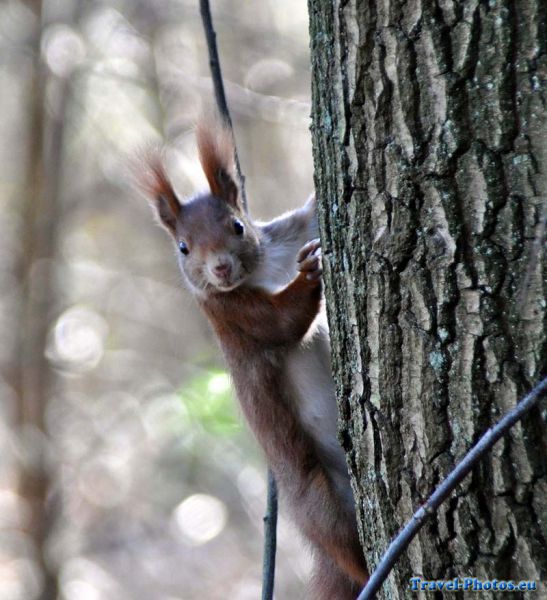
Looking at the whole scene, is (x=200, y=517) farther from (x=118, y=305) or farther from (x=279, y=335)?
(x=279, y=335)

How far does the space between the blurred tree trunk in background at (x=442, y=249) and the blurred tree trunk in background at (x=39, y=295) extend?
4.15 metres

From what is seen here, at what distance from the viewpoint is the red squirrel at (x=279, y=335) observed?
2.39 metres

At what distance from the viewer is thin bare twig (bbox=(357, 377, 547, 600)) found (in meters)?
1.32

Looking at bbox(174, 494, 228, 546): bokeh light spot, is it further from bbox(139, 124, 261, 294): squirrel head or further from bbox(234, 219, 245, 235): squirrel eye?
bbox(234, 219, 245, 235): squirrel eye

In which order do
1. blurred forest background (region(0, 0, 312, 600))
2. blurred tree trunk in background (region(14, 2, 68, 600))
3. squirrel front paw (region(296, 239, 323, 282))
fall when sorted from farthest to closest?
blurred forest background (region(0, 0, 312, 600)) < blurred tree trunk in background (region(14, 2, 68, 600)) < squirrel front paw (region(296, 239, 323, 282))

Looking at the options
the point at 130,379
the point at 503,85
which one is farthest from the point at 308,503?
the point at 130,379

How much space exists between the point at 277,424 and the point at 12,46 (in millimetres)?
3967

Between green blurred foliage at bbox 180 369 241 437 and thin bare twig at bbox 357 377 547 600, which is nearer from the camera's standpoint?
thin bare twig at bbox 357 377 547 600

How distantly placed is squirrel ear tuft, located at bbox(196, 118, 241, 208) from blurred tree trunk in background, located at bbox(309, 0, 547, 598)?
116cm

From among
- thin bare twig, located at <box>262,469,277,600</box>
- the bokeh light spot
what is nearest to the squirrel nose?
thin bare twig, located at <box>262,469,277,600</box>

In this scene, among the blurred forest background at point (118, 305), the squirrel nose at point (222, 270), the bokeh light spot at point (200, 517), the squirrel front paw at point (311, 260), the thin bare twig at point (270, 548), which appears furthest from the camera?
the bokeh light spot at point (200, 517)

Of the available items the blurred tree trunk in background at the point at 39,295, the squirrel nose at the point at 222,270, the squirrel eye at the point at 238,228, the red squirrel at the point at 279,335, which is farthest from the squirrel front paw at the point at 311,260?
the blurred tree trunk in background at the point at 39,295

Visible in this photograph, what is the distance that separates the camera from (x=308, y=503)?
2.42 meters

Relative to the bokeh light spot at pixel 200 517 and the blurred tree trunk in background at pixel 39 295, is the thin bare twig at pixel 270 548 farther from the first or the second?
the bokeh light spot at pixel 200 517
